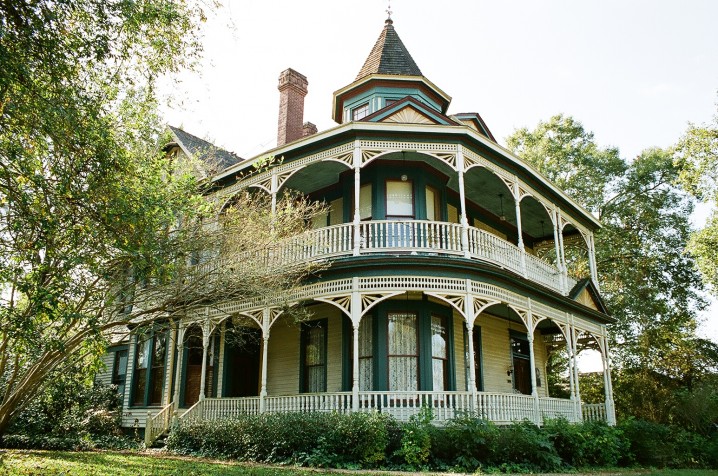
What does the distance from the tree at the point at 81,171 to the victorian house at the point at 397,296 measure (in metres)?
3.44

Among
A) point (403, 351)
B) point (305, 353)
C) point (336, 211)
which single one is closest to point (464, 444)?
point (403, 351)

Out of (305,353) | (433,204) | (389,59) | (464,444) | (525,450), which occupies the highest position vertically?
(389,59)

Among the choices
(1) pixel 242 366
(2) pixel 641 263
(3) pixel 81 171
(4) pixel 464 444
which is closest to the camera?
(3) pixel 81 171

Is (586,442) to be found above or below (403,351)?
below

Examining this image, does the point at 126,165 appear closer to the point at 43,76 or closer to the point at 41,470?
the point at 43,76

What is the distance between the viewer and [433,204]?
668 inches

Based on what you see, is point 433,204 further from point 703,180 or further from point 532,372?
point 703,180

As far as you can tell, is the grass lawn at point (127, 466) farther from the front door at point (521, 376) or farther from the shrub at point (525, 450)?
the front door at point (521, 376)

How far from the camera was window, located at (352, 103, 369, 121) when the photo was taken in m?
19.9

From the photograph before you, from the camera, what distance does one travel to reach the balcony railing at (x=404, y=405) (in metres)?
12.7

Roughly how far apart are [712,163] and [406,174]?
1792 cm

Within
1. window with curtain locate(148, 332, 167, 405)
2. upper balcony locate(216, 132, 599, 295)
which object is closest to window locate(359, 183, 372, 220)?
upper balcony locate(216, 132, 599, 295)

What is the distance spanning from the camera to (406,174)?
16500mm

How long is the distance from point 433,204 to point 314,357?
5670mm
